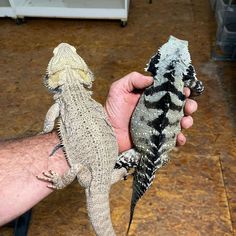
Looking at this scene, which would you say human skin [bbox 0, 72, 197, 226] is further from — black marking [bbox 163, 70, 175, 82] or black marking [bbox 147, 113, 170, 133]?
black marking [bbox 147, 113, 170, 133]

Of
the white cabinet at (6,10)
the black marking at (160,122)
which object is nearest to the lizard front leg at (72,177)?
the black marking at (160,122)

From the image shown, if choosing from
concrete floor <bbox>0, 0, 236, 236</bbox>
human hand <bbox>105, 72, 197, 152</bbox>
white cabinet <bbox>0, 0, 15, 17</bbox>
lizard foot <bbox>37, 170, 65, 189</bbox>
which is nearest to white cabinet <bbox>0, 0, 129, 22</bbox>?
white cabinet <bbox>0, 0, 15, 17</bbox>

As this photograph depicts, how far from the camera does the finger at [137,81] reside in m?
1.42

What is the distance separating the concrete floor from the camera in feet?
5.94

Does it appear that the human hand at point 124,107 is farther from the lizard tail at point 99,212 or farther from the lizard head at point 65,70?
the lizard tail at point 99,212

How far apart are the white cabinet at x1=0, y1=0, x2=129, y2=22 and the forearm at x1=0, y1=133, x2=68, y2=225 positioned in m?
1.94

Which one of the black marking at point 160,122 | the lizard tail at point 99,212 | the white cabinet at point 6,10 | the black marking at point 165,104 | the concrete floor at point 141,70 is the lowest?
the concrete floor at point 141,70

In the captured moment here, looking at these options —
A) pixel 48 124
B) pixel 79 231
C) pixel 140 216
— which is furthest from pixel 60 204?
pixel 48 124

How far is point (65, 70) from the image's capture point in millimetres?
1501

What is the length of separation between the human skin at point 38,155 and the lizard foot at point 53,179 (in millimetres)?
21

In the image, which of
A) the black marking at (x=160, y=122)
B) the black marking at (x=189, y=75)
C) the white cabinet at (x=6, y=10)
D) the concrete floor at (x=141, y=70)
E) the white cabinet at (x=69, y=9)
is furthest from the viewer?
the white cabinet at (x=6, y=10)

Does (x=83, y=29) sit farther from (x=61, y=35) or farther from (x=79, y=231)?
(x=79, y=231)

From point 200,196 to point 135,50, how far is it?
146 cm

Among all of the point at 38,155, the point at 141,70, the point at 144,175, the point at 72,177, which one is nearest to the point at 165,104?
the point at 144,175
